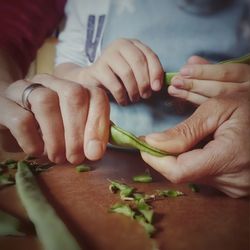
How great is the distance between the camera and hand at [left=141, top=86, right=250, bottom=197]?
0.33 meters

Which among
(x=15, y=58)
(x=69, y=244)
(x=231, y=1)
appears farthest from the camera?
(x=15, y=58)

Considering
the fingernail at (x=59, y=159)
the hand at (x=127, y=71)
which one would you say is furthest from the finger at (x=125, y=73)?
the fingernail at (x=59, y=159)

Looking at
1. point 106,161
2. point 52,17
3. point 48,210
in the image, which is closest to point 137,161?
point 106,161

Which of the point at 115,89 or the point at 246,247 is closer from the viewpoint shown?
the point at 246,247

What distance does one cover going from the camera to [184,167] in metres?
0.33

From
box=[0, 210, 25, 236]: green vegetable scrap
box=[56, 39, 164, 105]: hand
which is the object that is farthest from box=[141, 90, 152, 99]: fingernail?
box=[0, 210, 25, 236]: green vegetable scrap

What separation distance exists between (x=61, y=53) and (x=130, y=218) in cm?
31

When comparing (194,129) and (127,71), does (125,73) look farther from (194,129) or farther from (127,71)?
(194,129)

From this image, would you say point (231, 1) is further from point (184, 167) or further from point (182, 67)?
point (184, 167)

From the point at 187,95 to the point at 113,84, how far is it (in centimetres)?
9

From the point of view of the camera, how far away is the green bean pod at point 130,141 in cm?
34

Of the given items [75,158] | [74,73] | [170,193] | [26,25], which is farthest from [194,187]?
[26,25]

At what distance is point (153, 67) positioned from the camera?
1.35ft

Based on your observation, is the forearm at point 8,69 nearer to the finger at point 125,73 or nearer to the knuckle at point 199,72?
the finger at point 125,73
